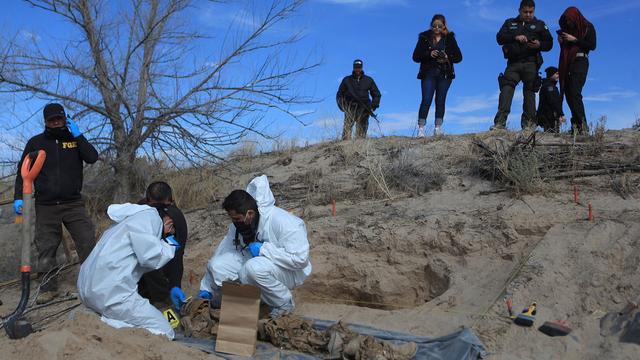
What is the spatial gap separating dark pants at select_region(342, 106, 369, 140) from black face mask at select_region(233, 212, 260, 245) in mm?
4946

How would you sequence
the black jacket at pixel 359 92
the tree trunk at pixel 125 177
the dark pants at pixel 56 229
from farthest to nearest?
the black jacket at pixel 359 92, the tree trunk at pixel 125 177, the dark pants at pixel 56 229

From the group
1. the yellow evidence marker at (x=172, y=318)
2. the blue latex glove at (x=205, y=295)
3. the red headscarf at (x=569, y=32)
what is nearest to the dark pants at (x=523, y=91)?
the red headscarf at (x=569, y=32)

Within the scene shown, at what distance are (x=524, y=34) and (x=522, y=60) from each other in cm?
35

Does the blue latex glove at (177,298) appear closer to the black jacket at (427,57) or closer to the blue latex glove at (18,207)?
the blue latex glove at (18,207)

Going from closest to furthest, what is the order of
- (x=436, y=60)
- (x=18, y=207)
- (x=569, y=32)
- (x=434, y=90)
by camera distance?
1. (x=18, y=207)
2. (x=569, y=32)
3. (x=436, y=60)
4. (x=434, y=90)

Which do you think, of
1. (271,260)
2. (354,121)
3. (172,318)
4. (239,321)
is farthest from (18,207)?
(354,121)

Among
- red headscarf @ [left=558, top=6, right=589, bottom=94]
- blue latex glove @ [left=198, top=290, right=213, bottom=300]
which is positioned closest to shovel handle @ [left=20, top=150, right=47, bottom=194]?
blue latex glove @ [left=198, top=290, right=213, bottom=300]

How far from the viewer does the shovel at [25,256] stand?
450 centimetres

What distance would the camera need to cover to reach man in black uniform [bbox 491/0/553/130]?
8367 millimetres

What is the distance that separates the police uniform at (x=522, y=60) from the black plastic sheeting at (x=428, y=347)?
474cm

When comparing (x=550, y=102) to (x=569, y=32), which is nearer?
(x=569, y=32)

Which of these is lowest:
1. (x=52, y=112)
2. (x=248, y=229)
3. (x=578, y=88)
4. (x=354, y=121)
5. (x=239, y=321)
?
(x=239, y=321)

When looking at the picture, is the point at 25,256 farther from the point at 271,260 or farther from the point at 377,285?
the point at 377,285

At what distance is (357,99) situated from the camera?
10.1 metres
